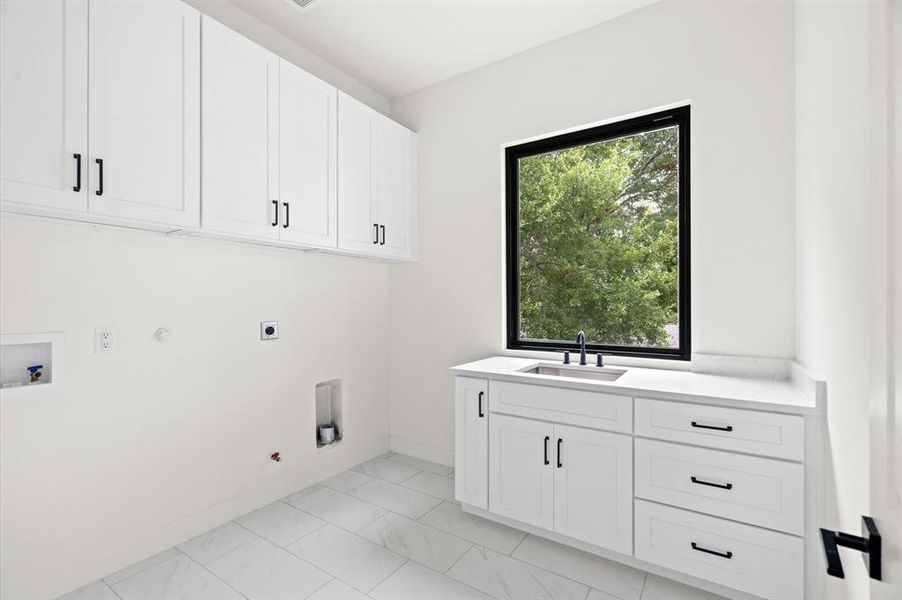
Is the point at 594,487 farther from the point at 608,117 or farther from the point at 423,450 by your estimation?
the point at 608,117

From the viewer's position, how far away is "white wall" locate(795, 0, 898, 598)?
65 centimetres

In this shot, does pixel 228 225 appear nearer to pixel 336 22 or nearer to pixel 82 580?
pixel 336 22

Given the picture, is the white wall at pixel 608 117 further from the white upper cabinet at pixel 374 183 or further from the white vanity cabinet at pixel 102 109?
the white vanity cabinet at pixel 102 109

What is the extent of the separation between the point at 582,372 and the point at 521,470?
72 centimetres

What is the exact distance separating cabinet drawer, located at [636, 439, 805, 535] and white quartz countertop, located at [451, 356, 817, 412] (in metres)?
0.22

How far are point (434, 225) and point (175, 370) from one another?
6.45ft

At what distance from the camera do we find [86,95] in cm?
163

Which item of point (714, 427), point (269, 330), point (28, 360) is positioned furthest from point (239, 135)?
point (714, 427)

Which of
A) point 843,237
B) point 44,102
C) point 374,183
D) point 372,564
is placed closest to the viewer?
point 843,237

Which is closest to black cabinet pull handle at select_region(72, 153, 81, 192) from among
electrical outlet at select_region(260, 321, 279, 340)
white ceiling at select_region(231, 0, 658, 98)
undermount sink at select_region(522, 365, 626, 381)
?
electrical outlet at select_region(260, 321, 279, 340)

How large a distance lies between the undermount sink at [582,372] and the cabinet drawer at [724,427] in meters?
0.53

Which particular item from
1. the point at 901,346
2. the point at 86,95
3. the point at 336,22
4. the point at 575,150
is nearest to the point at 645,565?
the point at 901,346

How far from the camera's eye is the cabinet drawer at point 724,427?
166 centimetres

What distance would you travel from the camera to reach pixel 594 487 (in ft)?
6.75
